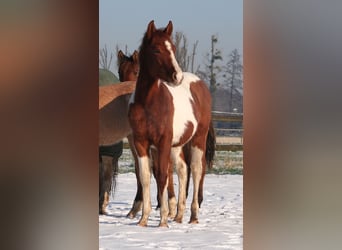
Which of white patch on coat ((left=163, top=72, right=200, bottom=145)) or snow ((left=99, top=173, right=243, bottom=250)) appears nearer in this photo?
snow ((left=99, top=173, right=243, bottom=250))

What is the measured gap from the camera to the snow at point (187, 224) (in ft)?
5.50

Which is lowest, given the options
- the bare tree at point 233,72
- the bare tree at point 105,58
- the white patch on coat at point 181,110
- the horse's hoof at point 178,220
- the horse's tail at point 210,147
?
the horse's hoof at point 178,220

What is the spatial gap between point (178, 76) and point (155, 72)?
0.28 feet

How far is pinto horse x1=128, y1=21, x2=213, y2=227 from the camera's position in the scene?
5.83 ft

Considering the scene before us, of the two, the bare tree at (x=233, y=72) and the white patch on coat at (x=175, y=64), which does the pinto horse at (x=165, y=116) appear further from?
the bare tree at (x=233, y=72)

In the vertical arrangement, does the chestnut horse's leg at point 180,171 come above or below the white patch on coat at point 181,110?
below

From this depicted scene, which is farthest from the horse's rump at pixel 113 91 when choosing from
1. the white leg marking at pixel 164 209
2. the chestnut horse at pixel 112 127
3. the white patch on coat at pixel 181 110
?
the white leg marking at pixel 164 209

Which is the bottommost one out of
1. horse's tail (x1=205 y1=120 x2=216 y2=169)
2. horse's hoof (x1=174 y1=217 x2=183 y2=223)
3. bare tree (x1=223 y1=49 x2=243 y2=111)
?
horse's hoof (x1=174 y1=217 x2=183 y2=223)

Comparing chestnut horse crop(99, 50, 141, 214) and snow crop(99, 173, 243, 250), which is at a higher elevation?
chestnut horse crop(99, 50, 141, 214)

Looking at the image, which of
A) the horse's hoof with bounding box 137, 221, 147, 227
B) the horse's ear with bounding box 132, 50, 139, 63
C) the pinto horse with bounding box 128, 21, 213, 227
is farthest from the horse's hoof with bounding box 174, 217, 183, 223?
the horse's ear with bounding box 132, 50, 139, 63

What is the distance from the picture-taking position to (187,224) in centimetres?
178

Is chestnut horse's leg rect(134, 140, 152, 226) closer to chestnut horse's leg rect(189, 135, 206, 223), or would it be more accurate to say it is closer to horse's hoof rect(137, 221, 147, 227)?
horse's hoof rect(137, 221, 147, 227)

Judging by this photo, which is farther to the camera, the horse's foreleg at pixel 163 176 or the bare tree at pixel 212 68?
the horse's foreleg at pixel 163 176
